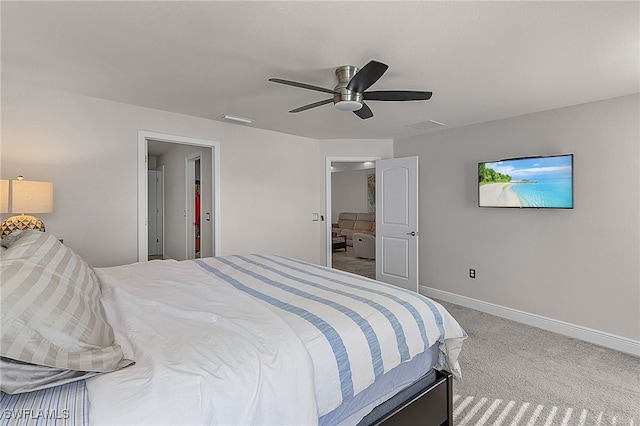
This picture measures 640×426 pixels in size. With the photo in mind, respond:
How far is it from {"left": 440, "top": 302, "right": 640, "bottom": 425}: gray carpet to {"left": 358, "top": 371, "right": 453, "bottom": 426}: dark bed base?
0.34 meters

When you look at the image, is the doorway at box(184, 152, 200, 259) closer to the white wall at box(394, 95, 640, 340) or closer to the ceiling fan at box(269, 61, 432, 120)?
the ceiling fan at box(269, 61, 432, 120)

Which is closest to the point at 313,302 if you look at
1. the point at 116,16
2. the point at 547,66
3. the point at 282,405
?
the point at 282,405

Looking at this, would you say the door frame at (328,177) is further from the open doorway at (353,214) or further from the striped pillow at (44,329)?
the striped pillow at (44,329)

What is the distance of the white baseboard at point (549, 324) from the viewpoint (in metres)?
2.95

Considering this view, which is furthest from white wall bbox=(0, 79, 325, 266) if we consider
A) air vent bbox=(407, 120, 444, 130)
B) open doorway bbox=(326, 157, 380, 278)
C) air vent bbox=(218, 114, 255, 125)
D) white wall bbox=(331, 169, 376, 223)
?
white wall bbox=(331, 169, 376, 223)

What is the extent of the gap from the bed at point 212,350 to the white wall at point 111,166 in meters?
1.44

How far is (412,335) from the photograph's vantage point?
61.7 inches

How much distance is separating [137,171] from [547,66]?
12.4ft

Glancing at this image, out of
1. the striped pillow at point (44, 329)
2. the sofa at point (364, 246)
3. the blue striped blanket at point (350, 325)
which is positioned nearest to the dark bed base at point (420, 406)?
the blue striped blanket at point (350, 325)

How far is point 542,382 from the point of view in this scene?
2373mm

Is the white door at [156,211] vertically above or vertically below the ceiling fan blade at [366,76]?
below

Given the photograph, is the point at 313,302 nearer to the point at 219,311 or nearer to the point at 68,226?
the point at 219,311

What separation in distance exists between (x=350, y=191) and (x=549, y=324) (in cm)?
687

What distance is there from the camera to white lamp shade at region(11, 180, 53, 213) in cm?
236
